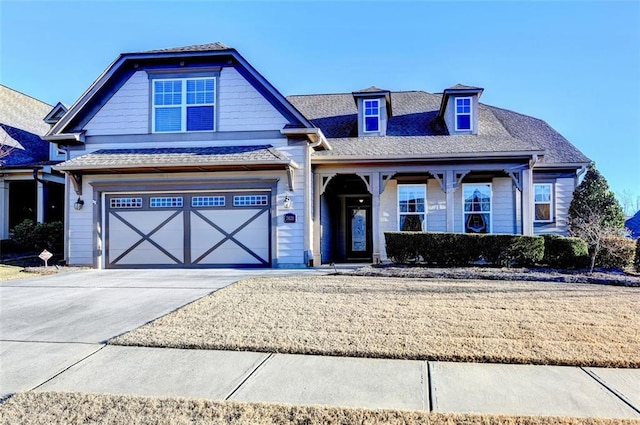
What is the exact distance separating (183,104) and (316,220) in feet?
17.8

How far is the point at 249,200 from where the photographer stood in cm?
1250

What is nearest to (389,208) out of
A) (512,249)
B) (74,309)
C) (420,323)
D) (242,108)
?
(512,249)

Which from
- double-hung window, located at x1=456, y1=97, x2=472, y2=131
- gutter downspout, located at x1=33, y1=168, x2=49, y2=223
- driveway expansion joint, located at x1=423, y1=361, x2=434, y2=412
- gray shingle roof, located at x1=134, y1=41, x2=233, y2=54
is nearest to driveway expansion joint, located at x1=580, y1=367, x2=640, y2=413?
driveway expansion joint, located at x1=423, y1=361, x2=434, y2=412

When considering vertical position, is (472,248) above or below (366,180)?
below

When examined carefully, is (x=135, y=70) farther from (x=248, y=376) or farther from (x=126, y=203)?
(x=248, y=376)

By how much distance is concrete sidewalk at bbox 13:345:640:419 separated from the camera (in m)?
3.29

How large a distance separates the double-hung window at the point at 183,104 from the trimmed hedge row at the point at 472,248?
23.0 ft

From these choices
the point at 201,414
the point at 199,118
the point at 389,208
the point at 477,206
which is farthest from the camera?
the point at 389,208

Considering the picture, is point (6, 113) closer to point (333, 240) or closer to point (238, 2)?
point (238, 2)

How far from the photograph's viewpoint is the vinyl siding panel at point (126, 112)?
42.0ft

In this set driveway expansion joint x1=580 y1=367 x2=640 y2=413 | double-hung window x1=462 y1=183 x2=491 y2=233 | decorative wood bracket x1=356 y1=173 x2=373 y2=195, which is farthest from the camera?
double-hung window x1=462 y1=183 x2=491 y2=233

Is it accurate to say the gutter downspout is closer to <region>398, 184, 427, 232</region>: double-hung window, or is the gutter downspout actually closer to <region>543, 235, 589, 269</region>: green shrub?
<region>398, 184, 427, 232</region>: double-hung window

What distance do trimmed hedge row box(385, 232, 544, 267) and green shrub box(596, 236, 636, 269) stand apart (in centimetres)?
166

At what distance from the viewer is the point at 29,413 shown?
3174 mm
